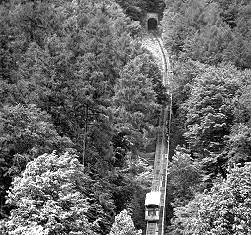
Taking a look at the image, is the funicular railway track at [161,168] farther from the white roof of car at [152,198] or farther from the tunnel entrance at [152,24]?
the tunnel entrance at [152,24]

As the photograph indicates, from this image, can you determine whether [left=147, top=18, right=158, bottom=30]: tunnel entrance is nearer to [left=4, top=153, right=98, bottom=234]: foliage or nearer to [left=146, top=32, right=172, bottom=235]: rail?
[left=146, top=32, right=172, bottom=235]: rail

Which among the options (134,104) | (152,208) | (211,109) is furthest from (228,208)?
(134,104)

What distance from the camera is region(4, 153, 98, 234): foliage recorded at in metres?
29.5

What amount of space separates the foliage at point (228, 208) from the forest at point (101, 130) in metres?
0.07

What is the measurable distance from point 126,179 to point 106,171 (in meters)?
3.31

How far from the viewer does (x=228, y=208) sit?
3478 cm

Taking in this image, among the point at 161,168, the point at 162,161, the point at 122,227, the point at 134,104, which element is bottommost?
the point at 122,227

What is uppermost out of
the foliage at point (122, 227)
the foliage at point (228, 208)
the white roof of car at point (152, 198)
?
the white roof of car at point (152, 198)

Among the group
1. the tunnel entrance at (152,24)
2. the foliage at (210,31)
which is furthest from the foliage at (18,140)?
the tunnel entrance at (152,24)

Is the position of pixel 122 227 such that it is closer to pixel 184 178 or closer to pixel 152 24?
pixel 184 178

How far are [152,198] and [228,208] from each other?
46.4ft

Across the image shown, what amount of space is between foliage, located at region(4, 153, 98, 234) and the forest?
0.06 m

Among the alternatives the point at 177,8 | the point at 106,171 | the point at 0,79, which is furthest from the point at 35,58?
the point at 177,8

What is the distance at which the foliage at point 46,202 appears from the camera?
2948cm
